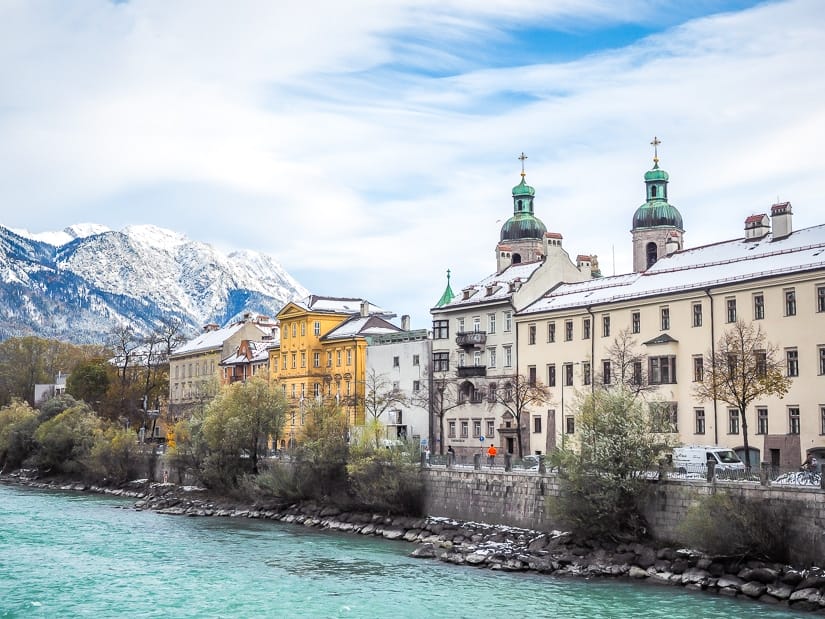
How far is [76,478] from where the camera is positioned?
92250mm

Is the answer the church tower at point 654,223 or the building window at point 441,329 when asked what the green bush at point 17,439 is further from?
the church tower at point 654,223

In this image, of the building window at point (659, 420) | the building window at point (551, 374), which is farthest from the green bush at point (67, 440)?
the building window at point (659, 420)

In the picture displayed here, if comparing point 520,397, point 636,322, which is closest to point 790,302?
point 636,322

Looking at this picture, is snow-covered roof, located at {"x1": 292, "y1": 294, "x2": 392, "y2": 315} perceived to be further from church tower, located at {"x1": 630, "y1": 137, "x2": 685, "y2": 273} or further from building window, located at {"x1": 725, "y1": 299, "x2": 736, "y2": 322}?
building window, located at {"x1": 725, "y1": 299, "x2": 736, "y2": 322}

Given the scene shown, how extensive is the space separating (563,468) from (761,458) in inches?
540

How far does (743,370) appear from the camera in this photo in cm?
4866

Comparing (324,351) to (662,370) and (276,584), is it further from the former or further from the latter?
(276,584)

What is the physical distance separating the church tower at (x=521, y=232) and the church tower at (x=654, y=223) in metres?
11.3

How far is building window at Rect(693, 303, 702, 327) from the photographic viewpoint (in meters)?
58.3

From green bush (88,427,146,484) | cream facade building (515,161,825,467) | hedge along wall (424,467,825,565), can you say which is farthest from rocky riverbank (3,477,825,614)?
green bush (88,427,146,484)

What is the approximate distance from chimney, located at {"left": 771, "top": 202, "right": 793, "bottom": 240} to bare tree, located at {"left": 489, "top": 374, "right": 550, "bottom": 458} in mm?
17611

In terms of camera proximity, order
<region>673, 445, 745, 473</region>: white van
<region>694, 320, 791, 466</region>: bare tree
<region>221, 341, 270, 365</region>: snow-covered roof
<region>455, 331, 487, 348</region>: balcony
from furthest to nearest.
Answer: <region>221, 341, 270, 365</region>: snow-covered roof → <region>455, 331, 487, 348</region>: balcony → <region>694, 320, 791, 466</region>: bare tree → <region>673, 445, 745, 473</region>: white van

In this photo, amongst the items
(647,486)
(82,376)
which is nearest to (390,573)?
(647,486)

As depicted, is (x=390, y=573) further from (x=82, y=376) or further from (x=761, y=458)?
(x=82, y=376)
